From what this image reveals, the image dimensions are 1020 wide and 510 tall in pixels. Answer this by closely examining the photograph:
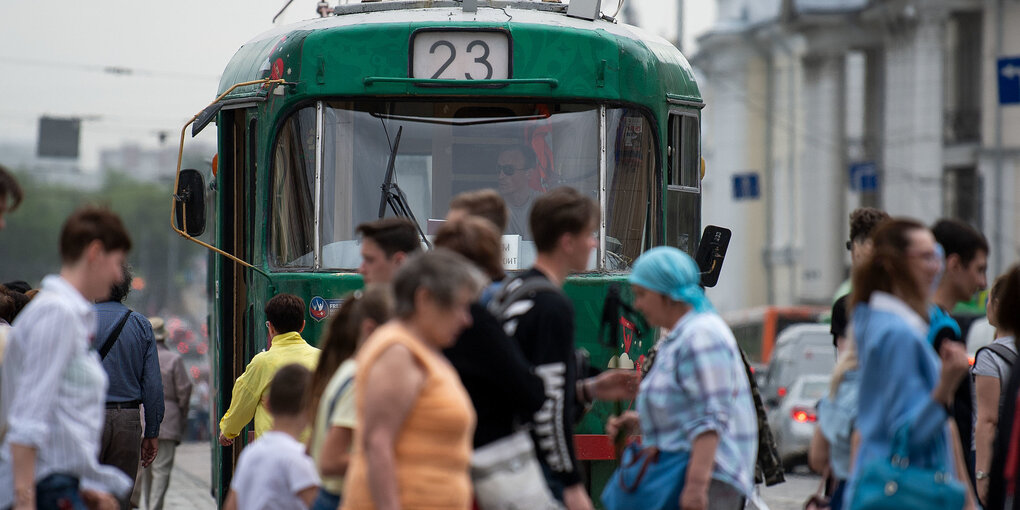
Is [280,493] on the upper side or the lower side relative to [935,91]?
lower

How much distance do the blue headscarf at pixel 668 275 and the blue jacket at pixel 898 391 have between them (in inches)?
33.0

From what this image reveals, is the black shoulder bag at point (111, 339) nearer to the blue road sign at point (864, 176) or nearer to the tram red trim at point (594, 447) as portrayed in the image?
the tram red trim at point (594, 447)

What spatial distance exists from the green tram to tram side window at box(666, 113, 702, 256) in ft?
0.14

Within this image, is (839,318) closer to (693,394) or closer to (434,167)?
(693,394)

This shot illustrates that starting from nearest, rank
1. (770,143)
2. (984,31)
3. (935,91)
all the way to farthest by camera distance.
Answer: (984,31) < (935,91) < (770,143)

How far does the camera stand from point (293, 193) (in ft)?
30.0

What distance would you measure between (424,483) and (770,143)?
55.5 m

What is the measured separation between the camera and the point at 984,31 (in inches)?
1645

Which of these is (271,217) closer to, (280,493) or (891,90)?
(280,493)

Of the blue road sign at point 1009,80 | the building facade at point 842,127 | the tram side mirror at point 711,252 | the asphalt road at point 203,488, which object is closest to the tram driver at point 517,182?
the tram side mirror at point 711,252

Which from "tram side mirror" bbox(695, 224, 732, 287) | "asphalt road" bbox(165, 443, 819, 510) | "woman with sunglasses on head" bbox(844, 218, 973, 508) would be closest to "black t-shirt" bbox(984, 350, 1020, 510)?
"woman with sunglasses on head" bbox(844, 218, 973, 508)

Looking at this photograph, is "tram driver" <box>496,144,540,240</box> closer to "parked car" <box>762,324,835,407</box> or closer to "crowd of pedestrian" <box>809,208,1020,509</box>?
"crowd of pedestrian" <box>809,208,1020,509</box>

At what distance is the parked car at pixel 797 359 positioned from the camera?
22922 millimetres

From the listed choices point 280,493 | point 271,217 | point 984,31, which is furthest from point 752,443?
point 984,31
